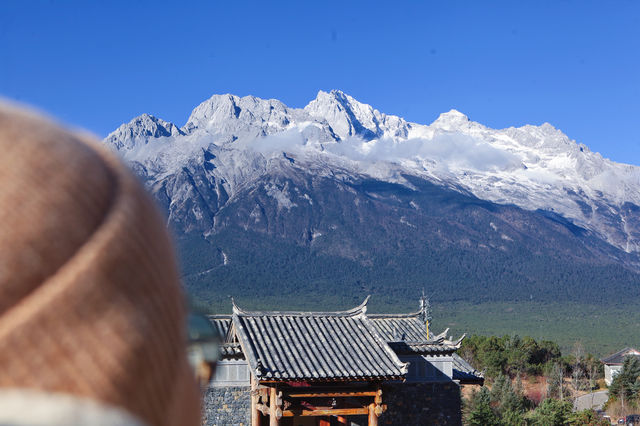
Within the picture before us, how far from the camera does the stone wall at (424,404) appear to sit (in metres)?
18.4

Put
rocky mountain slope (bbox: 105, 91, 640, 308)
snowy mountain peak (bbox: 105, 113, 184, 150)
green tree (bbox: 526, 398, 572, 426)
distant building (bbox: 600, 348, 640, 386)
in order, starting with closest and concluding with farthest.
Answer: green tree (bbox: 526, 398, 572, 426) < distant building (bbox: 600, 348, 640, 386) < rocky mountain slope (bbox: 105, 91, 640, 308) < snowy mountain peak (bbox: 105, 113, 184, 150)

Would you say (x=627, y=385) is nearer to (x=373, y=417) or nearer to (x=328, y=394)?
(x=373, y=417)

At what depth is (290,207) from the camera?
13388cm

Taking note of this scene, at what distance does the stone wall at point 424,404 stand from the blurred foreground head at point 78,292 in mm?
18203

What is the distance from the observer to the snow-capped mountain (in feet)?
475

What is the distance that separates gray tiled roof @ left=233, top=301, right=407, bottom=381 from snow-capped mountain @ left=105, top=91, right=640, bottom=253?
108 metres

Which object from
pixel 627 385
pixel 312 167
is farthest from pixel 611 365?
pixel 312 167

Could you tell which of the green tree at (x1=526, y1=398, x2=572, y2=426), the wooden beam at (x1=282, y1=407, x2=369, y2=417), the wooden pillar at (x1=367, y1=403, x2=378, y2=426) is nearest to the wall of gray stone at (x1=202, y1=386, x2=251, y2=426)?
the wooden beam at (x1=282, y1=407, x2=369, y2=417)

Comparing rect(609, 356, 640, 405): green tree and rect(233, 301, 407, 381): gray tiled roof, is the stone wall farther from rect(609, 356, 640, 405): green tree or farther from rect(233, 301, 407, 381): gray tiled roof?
rect(609, 356, 640, 405): green tree

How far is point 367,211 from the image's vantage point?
131875 mm

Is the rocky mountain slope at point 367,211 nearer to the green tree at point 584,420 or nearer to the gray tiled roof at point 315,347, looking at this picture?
the green tree at point 584,420

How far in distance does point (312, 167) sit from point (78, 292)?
15273 cm

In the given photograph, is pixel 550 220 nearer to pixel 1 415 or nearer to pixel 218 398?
pixel 218 398

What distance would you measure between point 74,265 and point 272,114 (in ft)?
645
